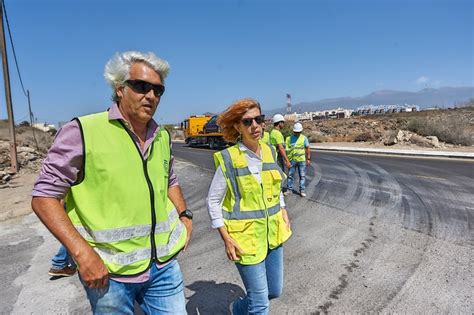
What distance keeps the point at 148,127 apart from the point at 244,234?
3.35ft

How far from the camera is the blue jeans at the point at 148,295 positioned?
168 cm

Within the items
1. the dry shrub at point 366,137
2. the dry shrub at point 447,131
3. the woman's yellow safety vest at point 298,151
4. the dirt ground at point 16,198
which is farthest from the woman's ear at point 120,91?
the dry shrub at point 366,137

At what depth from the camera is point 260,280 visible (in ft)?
7.91

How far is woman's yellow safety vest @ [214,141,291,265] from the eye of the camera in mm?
2420

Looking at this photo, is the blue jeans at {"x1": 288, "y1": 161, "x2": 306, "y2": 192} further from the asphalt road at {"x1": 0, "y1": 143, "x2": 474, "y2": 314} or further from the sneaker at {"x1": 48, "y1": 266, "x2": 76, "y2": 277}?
the sneaker at {"x1": 48, "y1": 266, "x2": 76, "y2": 277}

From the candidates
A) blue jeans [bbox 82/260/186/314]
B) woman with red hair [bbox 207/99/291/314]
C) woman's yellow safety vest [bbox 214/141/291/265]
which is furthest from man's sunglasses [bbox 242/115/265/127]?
blue jeans [bbox 82/260/186/314]

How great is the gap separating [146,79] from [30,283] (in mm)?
3344

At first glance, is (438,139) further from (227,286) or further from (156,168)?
(156,168)

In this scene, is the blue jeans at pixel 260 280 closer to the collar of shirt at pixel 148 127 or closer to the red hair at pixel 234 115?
the red hair at pixel 234 115

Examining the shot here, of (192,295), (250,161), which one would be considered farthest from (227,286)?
(250,161)

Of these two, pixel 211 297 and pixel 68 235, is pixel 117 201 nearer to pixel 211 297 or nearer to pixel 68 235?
pixel 68 235

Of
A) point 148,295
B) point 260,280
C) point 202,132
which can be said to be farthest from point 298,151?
point 202,132

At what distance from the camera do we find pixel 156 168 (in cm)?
188

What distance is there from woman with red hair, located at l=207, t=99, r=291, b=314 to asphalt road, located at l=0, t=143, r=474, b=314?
926 millimetres
